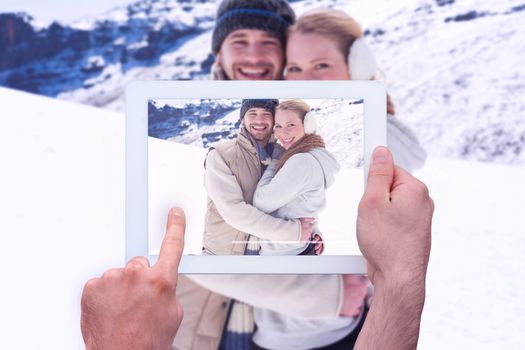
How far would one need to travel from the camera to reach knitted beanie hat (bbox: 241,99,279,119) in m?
0.77

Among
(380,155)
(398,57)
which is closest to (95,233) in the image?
(380,155)

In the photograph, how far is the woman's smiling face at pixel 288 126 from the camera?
770mm

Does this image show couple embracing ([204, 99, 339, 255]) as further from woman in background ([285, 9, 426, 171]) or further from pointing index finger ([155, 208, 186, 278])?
woman in background ([285, 9, 426, 171])

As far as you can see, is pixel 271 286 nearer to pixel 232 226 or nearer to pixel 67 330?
pixel 232 226

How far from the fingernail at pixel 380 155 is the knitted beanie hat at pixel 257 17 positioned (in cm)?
77

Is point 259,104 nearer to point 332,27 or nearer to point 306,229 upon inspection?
point 306,229

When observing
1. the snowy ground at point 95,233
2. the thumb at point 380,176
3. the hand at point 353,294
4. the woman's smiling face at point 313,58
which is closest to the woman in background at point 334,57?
the woman's smiling face at point 313,58

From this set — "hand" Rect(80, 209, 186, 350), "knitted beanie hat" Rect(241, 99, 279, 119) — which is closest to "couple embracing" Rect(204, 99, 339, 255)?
"knitted beanie hat" Rect(241, 99, 279, 119)

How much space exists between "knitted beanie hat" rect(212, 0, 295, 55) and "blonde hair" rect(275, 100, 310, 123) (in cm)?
68

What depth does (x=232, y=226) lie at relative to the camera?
77 cm

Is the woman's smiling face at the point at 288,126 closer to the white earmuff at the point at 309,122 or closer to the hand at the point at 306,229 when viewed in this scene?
the white earmuff at the point at 309,122

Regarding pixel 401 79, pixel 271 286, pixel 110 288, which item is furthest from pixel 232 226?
pixel 401 79

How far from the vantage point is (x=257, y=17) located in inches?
54.4

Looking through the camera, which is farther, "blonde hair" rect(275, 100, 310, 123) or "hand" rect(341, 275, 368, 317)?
"hand" rect(341, 275, 368, 317)
